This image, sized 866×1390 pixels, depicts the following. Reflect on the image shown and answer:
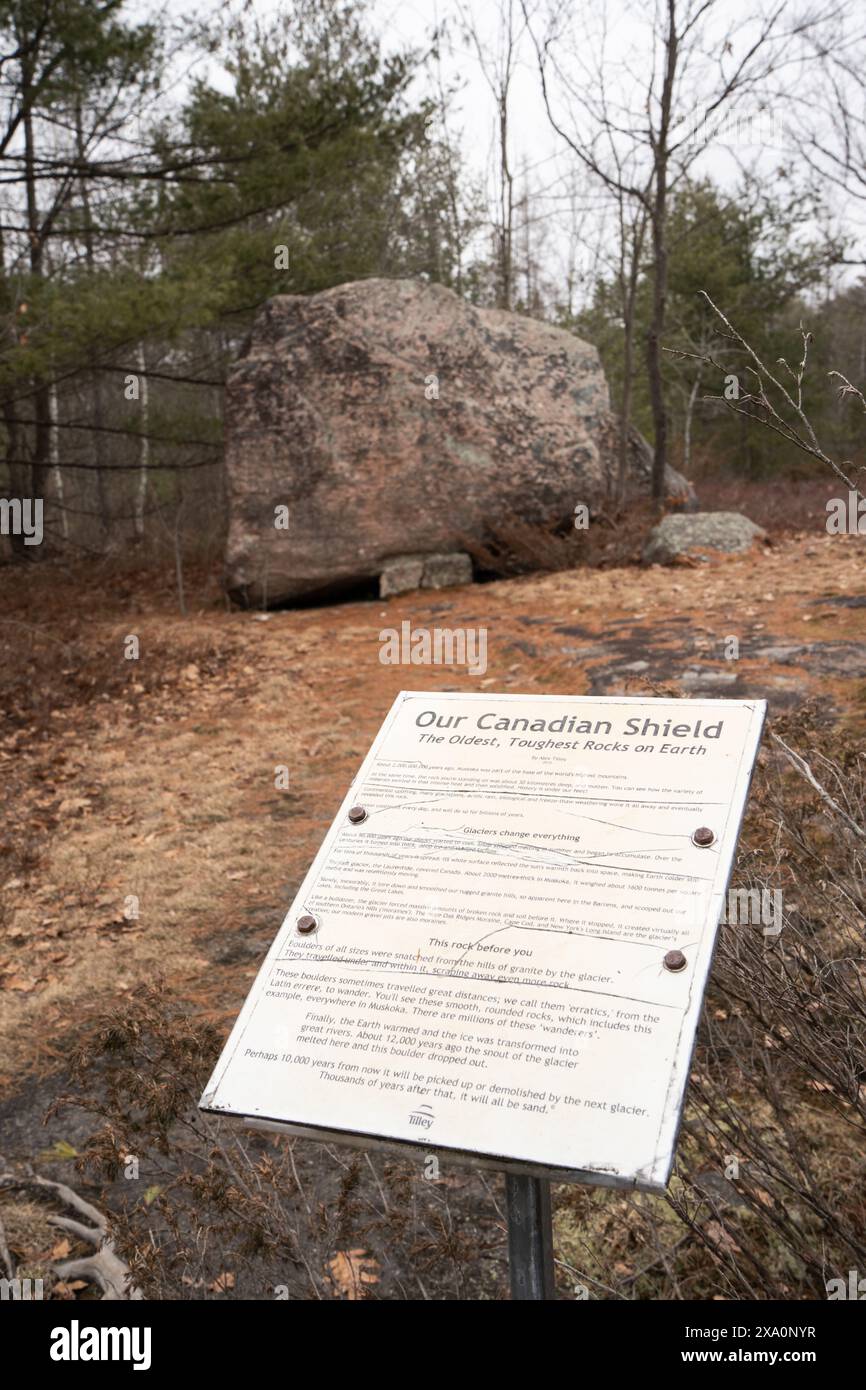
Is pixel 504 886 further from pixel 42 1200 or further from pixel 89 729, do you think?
pixel 89 729

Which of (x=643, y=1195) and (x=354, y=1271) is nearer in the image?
(x=354, y=1271)

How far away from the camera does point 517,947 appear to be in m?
1.87

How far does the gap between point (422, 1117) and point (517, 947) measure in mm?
324

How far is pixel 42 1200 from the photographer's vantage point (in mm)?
3100

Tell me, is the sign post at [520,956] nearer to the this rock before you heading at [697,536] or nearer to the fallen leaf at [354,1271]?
the fallen leaf at [354,1271]

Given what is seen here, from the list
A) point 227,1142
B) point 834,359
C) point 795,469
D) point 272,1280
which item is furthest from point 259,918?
point 834,359

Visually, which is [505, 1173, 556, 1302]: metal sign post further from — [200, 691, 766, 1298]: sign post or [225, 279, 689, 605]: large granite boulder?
[225, 279, 689, 605]: large granite boulder

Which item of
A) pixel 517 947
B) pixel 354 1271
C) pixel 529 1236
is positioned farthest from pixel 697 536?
pixel 529 1236

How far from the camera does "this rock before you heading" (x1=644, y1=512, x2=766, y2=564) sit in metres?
9.84

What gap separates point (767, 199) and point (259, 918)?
18.5m

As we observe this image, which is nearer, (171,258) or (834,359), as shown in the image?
(171,258)

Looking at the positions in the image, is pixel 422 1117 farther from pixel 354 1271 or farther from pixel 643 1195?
pixel 643 1195
